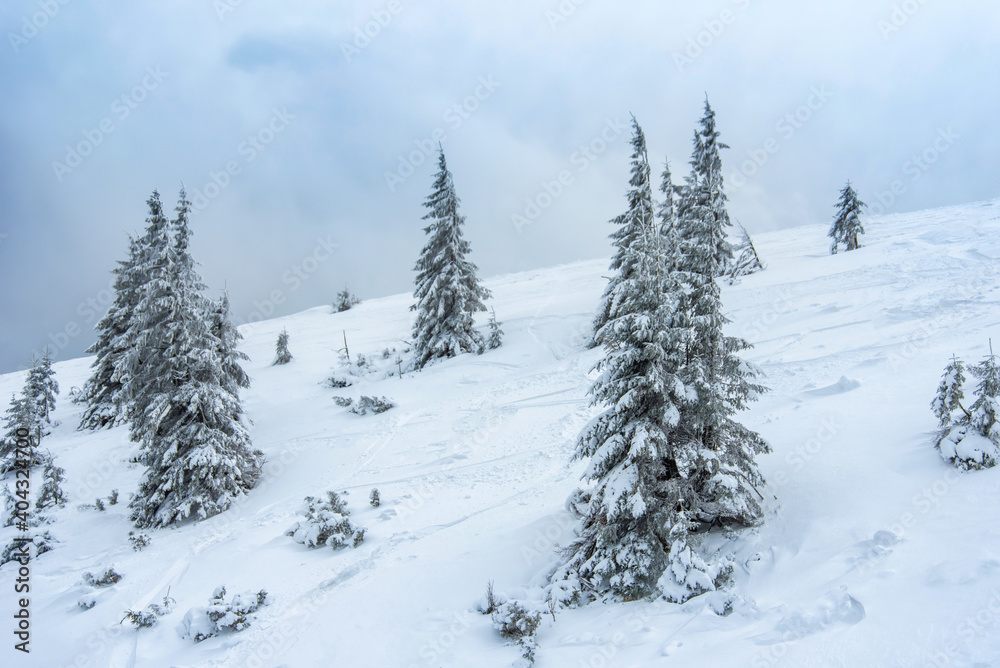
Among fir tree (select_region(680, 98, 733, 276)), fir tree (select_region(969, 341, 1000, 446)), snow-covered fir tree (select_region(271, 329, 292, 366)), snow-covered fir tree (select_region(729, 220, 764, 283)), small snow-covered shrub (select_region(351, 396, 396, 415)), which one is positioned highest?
fir tree (select_region(680, 98, 733, 276))

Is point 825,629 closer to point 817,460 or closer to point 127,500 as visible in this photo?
point 817,460

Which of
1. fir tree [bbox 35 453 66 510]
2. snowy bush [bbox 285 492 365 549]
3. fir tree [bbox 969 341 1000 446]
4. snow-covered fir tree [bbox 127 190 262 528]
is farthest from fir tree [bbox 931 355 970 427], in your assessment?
fir tree [bbox 35 453 66 510]

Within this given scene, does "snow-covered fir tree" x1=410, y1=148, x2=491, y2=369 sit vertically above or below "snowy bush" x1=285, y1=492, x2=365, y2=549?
above

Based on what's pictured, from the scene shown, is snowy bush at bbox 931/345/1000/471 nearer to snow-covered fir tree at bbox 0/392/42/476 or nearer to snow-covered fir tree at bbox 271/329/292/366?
snow-covered fir tree at bbox 0/392/42/476

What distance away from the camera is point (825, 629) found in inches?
216

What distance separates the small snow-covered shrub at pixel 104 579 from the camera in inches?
433

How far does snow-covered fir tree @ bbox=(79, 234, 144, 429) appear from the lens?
25562 millimetres

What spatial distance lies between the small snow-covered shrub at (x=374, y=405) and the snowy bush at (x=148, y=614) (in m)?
11.8

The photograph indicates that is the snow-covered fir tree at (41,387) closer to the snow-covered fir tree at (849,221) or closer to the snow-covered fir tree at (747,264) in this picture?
the snow-covered fir tree at (747,264)

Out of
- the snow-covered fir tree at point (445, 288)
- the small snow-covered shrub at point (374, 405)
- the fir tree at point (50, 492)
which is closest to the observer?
the fir tree at point (50, 492)

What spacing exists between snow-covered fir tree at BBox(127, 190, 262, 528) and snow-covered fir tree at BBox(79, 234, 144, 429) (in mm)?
12473

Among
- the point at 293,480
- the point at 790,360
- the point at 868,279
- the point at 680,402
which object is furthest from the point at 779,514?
the point at 868,279

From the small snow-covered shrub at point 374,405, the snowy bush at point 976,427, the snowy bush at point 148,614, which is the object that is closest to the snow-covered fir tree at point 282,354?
→ the small snow-covered shrub at point 374,405

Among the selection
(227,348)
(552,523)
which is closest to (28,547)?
(227,348)
